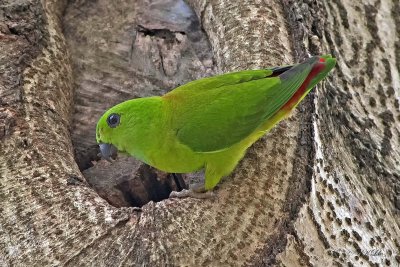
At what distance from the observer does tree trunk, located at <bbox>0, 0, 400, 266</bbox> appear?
7.05ft

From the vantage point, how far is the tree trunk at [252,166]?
2148mm

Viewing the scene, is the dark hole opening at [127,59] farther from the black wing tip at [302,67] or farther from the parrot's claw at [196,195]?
the black wing tip at [302,67]

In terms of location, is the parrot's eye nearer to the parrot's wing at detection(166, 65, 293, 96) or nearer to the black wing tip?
the parrot's wing at detection(166, 65, 293, 96)

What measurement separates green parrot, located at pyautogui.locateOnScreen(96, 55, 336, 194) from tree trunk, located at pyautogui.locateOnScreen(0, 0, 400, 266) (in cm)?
9

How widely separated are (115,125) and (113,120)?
0.09 ft

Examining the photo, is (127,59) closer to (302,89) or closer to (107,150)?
(107,150)

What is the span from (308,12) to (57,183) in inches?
63.8

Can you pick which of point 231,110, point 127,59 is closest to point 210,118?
point 231,110

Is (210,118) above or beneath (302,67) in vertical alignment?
beneath

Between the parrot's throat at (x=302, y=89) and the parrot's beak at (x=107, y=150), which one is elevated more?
the parrot's throat at (x=302, y=89)

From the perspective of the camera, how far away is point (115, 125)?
2.68 m

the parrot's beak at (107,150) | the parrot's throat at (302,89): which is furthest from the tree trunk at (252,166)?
the parrot's beak at (107,150)

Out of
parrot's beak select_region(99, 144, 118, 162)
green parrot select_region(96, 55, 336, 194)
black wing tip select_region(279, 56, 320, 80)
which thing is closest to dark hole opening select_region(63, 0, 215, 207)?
parrot's beak select_region(99, 144, 118, 162)

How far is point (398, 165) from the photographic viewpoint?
2.79m
